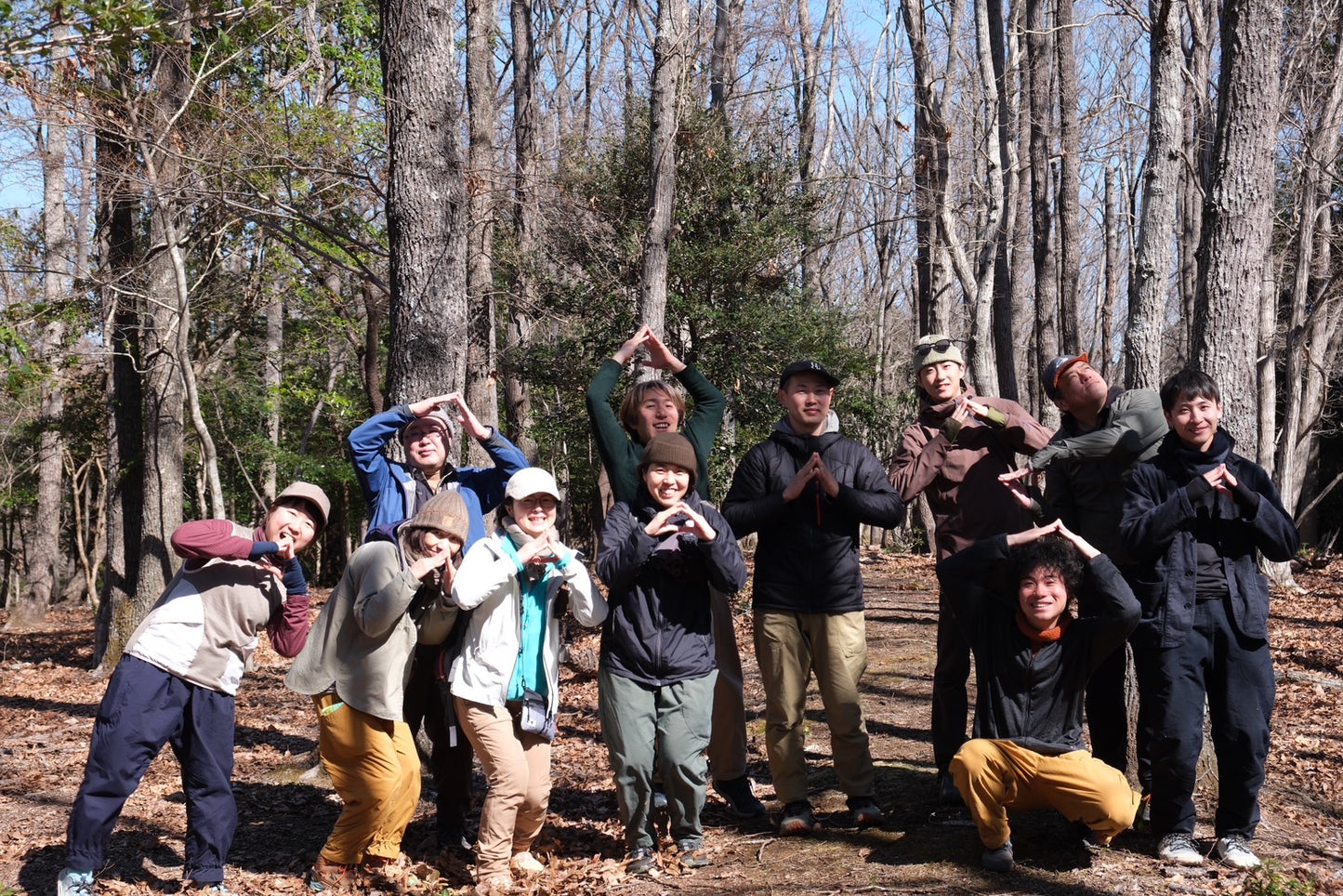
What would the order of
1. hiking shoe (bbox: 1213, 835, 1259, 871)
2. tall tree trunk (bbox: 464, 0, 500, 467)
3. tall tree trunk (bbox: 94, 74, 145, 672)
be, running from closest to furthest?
hiking shoe (bbox: 1213, 835, 1259, 871), tall tree trunk (bbox: 94, 74, 145, 672), tall tree trunk (bbox: 464, 0, 500, 467)

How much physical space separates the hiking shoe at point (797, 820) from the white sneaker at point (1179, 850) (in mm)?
1386

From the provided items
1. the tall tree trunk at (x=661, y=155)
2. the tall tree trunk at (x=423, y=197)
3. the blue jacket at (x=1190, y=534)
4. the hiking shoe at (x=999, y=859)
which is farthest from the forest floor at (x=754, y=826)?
the tall tree trunk at (x=661, y=155)

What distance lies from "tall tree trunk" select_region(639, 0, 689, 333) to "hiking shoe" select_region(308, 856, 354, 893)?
20.0ft

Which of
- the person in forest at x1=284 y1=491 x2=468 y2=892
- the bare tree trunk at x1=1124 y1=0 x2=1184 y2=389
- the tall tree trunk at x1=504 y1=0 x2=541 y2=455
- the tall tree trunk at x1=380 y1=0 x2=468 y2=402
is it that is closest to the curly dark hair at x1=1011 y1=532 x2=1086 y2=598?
the bare tree trunk at x1=1124 y1=0 x2=1184 y2=389

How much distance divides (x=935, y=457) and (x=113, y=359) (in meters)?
9.59

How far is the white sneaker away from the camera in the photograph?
13.3 ft

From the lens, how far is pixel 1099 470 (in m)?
4.60

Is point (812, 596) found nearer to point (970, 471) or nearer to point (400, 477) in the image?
point (970, 471)

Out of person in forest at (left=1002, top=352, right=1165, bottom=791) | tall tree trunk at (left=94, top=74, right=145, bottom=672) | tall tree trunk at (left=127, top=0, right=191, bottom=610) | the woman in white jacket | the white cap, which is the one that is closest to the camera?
the woman in white jacket

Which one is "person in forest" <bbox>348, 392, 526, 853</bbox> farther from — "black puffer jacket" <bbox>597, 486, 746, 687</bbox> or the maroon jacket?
the maroon jacket

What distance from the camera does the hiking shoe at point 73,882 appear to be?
414 centimetres

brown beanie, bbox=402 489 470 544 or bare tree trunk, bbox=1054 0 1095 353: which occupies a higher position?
bare tree trunk, bbox=1054 0 1095 353

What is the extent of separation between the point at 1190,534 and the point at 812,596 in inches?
59.8

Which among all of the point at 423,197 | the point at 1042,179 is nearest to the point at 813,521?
the point at 423,197
